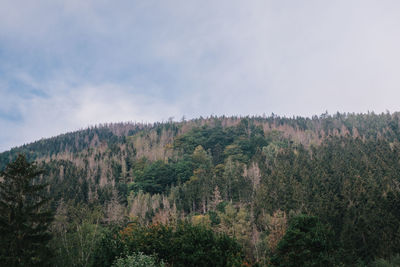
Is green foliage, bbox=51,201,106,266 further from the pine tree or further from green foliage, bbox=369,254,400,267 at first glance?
green foliage, bbox=369,254,400,267

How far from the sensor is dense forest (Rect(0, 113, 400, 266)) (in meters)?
25.5

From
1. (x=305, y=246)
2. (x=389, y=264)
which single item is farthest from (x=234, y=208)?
(x=389, y=264)

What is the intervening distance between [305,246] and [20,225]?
2610 cm

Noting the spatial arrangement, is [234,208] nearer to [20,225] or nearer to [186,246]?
[186,246]

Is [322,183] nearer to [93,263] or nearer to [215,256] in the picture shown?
[215,256]

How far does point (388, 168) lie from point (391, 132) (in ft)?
200

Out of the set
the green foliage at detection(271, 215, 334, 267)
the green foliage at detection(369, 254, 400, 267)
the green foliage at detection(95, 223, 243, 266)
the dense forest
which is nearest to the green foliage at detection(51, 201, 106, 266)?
the dense forest

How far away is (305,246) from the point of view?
29719 mm

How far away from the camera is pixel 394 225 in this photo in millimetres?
38438

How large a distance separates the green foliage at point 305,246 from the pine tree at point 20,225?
21.9 meters

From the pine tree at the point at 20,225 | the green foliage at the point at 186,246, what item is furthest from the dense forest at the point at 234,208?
the pine tree at the point at 20,225

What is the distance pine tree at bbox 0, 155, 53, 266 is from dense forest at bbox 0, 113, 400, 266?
5.34ft

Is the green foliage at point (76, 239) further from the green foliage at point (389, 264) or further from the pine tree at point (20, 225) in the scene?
the green foliage at point (389, 264)

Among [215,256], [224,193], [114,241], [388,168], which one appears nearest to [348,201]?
[388,168]
